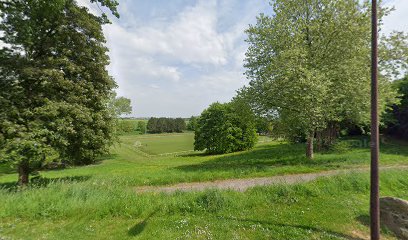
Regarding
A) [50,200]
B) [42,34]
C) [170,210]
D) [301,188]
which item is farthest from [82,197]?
[42,34]

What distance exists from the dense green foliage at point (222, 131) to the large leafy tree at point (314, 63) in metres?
19.0

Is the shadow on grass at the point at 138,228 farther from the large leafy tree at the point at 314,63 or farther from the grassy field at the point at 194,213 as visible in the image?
the large leafy tree at the point at 314,63

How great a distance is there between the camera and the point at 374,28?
241 inches

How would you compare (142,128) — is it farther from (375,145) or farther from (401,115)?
(375,145)

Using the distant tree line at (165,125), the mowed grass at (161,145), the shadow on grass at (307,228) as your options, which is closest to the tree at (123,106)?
the mowed grass at (161,145)

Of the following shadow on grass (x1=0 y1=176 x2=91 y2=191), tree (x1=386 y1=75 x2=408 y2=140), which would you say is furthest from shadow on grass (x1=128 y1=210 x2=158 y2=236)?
tree (x1=386 y1=75 x2=408 y2=140)

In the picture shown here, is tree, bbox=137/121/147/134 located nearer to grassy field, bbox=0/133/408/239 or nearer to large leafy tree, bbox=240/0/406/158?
large leafy tree, bbox=240/0/406/158

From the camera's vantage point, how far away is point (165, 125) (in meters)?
116

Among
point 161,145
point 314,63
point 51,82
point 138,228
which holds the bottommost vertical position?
point 161,145

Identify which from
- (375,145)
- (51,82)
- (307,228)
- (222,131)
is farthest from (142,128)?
(375,145)

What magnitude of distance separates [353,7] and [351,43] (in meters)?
2.73

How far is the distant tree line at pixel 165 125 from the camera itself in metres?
114

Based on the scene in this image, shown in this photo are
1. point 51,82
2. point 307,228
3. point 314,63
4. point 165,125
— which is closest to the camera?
point 307,228

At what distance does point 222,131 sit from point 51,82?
2809cm
